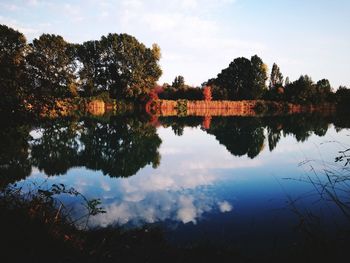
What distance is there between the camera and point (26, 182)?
956 centimetres

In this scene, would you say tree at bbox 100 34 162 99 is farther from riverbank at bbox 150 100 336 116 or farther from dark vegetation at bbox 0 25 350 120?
riverbank at bbox 150 100 336 116

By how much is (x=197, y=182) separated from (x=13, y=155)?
24.0ft

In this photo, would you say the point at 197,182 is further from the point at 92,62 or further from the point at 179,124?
the point at 92,62

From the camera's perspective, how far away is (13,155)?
41.2ft

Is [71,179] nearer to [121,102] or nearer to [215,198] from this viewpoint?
[215,198]

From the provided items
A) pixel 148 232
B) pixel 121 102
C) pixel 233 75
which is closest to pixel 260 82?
pixel 233 75

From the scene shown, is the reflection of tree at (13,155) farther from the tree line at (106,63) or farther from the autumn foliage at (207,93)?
the autumn foliage at (207,93)

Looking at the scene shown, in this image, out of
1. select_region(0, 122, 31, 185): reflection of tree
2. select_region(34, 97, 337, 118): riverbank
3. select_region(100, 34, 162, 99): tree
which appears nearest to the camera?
select_region(0, 122, 31, 185): reflection of tree

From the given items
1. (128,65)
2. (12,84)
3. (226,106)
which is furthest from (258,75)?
(12,84)

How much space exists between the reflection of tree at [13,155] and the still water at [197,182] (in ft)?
0.07

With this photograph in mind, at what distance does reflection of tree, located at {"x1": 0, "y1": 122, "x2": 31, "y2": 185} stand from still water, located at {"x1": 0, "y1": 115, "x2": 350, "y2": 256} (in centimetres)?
2

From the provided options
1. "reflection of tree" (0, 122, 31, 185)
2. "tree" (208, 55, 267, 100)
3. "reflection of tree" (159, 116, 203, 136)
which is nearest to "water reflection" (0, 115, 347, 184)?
"reflection of tree" (0, 122, 31, 185)

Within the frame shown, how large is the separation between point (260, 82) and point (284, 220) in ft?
260

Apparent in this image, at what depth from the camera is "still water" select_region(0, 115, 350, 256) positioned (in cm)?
611
